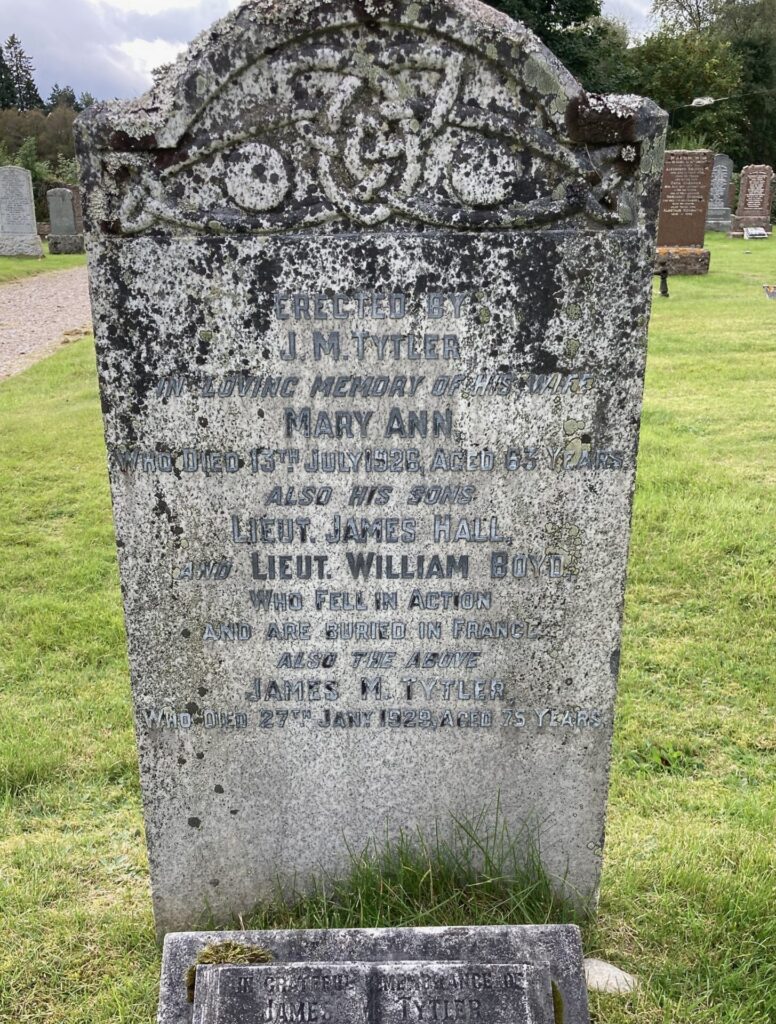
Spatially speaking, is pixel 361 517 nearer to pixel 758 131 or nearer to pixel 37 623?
pixel 37 623

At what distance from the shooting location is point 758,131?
36781 millimetres

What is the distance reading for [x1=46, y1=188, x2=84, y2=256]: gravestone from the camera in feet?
82.9

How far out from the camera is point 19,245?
23250 mm

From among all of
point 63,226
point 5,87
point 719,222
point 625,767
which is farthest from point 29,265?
point 5,87

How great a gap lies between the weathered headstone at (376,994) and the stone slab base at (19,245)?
2468 centimetres

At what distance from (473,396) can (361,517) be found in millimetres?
455

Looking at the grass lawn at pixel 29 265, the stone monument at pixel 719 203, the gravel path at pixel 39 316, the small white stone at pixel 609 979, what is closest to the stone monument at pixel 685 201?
the stone monument at pixel 719 203

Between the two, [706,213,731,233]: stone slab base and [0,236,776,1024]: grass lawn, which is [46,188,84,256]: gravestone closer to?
[706,213,731,233]: stone slab base

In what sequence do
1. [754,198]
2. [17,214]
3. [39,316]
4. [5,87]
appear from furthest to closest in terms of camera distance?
[5,87]
[754,198]
[17,214]
[39,316]

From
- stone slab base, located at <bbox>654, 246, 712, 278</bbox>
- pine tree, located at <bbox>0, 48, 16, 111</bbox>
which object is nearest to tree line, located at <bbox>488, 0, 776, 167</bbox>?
stone slab base, located at <bbox>654, 246, 712, 278</bbox>

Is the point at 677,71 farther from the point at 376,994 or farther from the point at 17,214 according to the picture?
the point at 376,994

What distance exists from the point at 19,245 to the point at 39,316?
8.86 metres

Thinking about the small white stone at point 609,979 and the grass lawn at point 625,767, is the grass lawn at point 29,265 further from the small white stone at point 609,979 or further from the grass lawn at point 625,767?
the small white stone at point 609,979

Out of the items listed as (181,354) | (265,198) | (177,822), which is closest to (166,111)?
(265,198)
